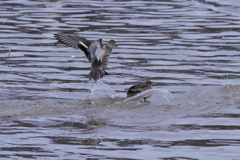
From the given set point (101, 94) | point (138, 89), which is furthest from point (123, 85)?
point (138, 89)

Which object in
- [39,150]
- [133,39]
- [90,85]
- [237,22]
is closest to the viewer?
[39,150]

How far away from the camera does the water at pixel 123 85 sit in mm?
6719

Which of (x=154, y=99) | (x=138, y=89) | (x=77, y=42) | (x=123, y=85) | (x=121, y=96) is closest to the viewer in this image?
(x=138, y=89)

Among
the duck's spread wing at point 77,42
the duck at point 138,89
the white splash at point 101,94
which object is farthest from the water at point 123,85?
the duck's spread wing at point 77,42

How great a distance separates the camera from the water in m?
6.72

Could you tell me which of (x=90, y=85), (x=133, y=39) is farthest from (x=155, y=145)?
(x=133, y=39)

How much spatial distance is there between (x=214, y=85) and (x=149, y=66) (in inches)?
80.2

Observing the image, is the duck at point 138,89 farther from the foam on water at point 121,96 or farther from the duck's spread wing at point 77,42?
the duck's spread wing at point 77,42

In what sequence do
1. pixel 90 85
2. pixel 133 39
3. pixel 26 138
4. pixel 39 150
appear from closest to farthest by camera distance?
pixel 39 150, pixel 26 138, pixel 90 85, pixel 133 39

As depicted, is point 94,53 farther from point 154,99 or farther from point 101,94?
point 154,99

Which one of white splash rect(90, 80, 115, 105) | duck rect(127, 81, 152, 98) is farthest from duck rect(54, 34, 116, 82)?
duck rect(127, 81, 152, 98)

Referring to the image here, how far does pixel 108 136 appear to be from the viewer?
7.04 meters

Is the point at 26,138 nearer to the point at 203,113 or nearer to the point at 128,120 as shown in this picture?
the point at 128,120

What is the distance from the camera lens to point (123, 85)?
1066cm
